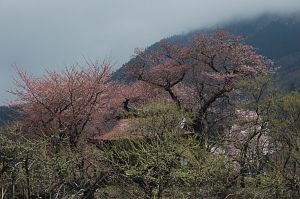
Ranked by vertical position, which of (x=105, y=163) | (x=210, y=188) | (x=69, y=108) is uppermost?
(x=69, y=108)

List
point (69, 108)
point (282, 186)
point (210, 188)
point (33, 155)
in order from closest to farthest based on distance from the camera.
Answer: point (33, 155) < point (210, 188) < point (282, 186) < point (69, 108)

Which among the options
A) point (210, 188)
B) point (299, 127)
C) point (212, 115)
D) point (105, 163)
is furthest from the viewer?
point (212, 115)

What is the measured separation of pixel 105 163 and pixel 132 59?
20823 millimetres

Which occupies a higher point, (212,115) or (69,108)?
(69,108)

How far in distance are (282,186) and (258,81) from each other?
7.29 metres

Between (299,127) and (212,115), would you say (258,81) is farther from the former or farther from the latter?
(212,115)

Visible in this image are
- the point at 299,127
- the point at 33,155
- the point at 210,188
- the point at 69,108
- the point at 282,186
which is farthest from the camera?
the point at 69,108

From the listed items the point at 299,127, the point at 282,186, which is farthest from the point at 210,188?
the point at 299,127

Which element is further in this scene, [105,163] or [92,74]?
[92,74]

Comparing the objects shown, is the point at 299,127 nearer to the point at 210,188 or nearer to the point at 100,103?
the point at 210,188

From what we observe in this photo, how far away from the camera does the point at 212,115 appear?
3759cm

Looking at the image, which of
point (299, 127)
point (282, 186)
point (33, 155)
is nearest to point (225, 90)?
point (299, 127)

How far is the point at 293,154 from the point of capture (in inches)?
978

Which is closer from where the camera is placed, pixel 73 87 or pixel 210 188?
pixel 210 188
